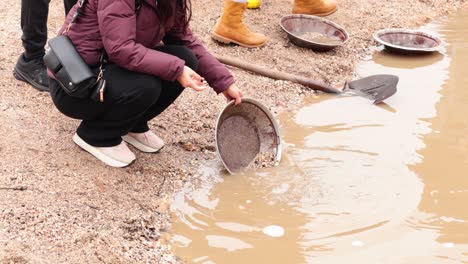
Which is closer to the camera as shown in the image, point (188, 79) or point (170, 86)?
point (188, 79)

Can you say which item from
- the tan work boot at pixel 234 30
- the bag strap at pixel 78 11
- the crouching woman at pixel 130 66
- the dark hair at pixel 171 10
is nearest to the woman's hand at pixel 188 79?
the crouching woman at pixel 130 66

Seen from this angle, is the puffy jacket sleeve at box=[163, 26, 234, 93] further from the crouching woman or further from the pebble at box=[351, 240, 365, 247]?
the pebble at box=[351, 240, 365, 247]

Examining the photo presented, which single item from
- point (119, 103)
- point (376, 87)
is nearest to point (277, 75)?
point (376, 87)

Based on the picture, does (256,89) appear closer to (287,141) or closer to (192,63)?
(287,141)

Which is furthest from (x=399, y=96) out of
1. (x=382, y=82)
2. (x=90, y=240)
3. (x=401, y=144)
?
(x=90, y=240)

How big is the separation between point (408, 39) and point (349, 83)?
1.08m

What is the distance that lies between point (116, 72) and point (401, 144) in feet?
5.72

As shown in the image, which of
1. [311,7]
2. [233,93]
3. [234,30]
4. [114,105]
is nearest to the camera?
[114,105]

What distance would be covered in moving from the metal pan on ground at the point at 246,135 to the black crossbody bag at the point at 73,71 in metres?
0.78

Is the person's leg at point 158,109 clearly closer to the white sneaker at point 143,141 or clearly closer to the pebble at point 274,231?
the white sneaker at point 143,141

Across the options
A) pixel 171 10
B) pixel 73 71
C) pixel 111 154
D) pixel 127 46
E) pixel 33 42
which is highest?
pixel 171 10

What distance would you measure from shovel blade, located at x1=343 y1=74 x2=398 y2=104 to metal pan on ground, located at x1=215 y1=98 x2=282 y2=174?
993 millimetres

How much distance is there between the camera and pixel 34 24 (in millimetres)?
3471

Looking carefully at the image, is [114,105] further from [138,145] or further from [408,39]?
[408,39]
